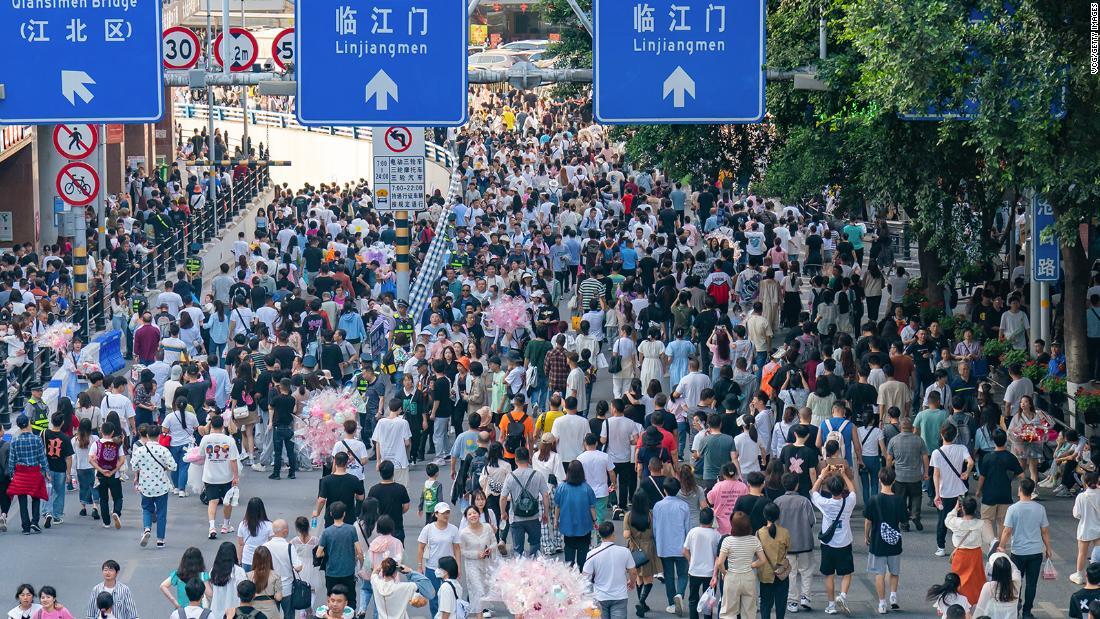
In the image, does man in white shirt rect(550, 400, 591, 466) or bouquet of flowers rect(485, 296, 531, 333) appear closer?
man in white shirt rect(550, 400, 591, 466)

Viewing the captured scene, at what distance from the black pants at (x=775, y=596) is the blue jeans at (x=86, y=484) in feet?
24.7

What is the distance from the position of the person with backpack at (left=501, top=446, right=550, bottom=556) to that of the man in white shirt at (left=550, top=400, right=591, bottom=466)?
1.80m

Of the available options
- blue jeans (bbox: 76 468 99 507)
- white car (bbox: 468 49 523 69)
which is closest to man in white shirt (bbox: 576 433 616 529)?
blue jeans (bbox: 76 468 99 507)

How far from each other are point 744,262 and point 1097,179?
45.6 feet

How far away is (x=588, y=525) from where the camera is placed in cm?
1472

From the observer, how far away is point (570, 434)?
16.9 metres

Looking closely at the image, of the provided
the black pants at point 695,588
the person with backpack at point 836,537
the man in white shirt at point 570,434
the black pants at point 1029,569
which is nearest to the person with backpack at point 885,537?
the person with backpack at point 836,537

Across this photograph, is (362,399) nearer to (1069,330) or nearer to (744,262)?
(1069,330)

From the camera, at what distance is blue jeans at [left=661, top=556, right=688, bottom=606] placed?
47.1 ft

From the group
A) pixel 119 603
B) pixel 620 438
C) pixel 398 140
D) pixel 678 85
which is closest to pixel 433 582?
pixel 119 603

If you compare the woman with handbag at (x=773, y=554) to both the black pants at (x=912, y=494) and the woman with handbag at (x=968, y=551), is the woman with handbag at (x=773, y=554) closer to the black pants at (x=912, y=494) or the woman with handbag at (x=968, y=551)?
the woman with handbag at (x=968, y=551)

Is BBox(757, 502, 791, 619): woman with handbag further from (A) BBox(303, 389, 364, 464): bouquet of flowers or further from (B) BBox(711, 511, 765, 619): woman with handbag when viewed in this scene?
(A) BBox(303, 389, 364, 464): bouquet of flowers

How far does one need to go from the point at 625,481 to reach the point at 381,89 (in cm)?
486

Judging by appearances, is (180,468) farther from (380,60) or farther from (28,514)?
(380,60)
